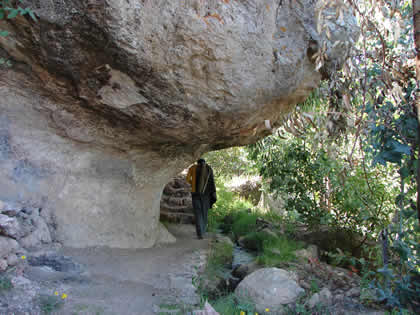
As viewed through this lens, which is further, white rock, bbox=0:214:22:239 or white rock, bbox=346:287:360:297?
white rock, bbox=346:287:360:297

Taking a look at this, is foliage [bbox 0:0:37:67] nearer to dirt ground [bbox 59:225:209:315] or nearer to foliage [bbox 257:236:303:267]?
dirt ground [bbox 59:225:209:315]

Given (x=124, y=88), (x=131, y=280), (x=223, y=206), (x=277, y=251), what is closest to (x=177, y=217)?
(x=223, y=206)

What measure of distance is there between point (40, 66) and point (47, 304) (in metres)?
2.30

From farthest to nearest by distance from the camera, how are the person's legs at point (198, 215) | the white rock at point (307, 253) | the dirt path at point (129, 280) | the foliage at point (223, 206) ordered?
the foliage at point (223, 206) < the person's legs at point (198, 215) < the white rock at point (307, 253) < the dirt path at point (129, 280)

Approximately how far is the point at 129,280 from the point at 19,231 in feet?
3.77

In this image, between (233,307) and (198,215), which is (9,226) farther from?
(198,215)

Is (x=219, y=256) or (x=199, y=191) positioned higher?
(x=199, y=191)

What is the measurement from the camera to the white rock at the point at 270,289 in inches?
129

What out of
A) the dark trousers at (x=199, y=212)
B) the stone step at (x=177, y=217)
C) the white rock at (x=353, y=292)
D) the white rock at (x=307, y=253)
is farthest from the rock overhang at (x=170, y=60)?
the stone step at (x=177, y=217)

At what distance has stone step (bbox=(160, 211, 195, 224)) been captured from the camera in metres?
7.67

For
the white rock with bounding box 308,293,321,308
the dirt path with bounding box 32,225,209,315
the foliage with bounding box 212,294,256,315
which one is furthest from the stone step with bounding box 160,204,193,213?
the white rock with bounding box 308,293,321,308

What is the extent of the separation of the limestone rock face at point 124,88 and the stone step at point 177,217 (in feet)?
8.48

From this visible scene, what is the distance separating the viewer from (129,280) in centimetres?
358

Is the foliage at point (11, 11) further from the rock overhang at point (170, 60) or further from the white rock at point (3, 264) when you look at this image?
the white rock at point (3, 264)
